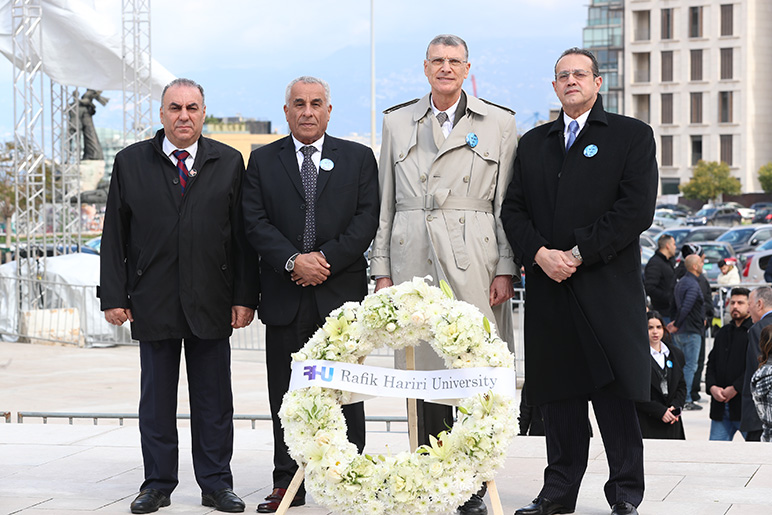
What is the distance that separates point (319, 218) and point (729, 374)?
5.70m

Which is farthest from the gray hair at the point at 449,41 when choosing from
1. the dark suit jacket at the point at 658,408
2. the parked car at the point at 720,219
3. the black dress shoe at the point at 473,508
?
the parked car at the point at 720,219

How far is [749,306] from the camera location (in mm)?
11117

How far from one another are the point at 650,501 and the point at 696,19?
89.2 meters

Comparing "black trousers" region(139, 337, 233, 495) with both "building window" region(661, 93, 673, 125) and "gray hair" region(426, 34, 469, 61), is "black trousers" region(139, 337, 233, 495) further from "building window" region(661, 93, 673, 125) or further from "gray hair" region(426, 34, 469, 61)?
"building window" region(661, 93, 673, 125)

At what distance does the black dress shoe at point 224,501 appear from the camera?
5949 millimetres

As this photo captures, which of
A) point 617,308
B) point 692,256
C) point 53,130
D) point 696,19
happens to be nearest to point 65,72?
point 53,130

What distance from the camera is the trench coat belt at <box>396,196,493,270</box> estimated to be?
584 centimetres

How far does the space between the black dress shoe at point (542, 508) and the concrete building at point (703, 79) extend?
8729 cm

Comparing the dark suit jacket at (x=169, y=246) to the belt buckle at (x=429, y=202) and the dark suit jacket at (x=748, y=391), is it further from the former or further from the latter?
the dark suit jacket at (x=748, y=391)

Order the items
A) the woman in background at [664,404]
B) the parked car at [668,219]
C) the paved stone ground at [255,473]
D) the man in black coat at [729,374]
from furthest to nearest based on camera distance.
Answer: the parked car at [668,219] → the man in black coat at [729,374] → the woman in background at [664,404] → the paved stone ground at [255,473]

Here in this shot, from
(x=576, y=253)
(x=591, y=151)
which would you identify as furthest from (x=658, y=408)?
(x=591, y=151)

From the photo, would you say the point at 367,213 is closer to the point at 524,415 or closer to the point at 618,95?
the point at 524,415

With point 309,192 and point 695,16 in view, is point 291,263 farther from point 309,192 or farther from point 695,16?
point 695,16

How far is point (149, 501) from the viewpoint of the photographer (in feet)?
19.6
